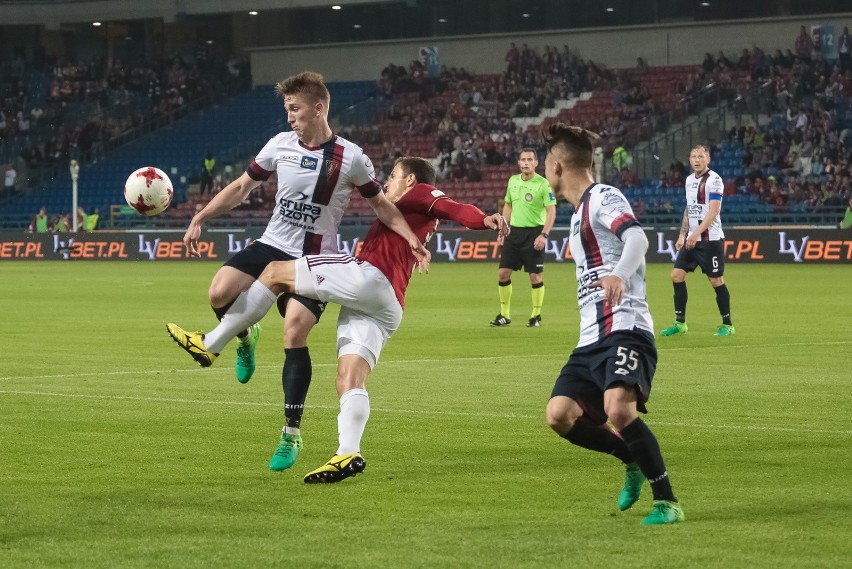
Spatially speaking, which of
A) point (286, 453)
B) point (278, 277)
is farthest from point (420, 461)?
point (278, 277)

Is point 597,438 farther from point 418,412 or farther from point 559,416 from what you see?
Answer: point 418,412

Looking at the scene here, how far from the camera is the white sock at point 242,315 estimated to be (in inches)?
346

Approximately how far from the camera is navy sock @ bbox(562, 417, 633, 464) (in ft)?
23.2

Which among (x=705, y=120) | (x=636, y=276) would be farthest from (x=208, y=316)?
(x=705, y=120)

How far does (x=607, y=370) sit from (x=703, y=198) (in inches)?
479

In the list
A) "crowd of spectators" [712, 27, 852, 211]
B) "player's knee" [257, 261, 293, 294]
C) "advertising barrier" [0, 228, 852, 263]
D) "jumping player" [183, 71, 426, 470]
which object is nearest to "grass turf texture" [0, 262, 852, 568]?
"jumping player" [183, 71, 426, 470]

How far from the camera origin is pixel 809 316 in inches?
807

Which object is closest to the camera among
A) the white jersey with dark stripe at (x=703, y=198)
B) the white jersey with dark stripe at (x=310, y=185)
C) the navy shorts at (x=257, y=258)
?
the white jersey with dark stripe at (x=310, y=185)

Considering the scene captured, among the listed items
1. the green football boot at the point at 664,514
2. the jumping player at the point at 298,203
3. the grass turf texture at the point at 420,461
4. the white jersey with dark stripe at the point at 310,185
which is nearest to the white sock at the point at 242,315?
the jumping player at the point at 298,203

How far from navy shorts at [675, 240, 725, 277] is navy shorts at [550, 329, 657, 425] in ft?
38.2

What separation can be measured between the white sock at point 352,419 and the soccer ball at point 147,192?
3294 mm

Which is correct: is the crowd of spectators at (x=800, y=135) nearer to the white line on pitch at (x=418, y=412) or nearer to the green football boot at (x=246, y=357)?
the white line on pitch at (x=418, y=412)

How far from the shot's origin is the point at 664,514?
6648 mm

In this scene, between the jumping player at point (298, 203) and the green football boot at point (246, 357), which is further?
the green football boot at point (246, 357)
